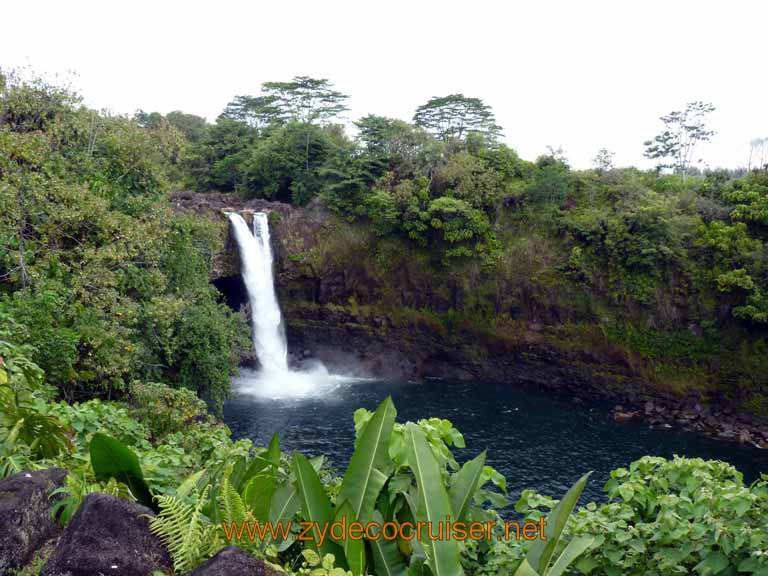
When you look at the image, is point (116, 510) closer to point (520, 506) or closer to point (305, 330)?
point (520, 506)

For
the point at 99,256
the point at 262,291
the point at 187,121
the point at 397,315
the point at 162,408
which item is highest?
the point at 187,121

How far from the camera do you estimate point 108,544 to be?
2.19 meters

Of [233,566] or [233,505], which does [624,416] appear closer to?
[233,505]

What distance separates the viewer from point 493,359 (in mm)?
25344

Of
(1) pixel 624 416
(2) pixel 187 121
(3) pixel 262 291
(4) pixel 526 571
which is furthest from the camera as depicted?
(2) pixel 187 121

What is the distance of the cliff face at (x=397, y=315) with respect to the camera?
23750 mm

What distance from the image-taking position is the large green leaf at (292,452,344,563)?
2787mm

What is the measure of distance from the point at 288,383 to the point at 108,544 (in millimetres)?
21740

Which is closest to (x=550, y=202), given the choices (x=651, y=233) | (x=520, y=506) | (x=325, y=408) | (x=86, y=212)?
(x=651, y=233)

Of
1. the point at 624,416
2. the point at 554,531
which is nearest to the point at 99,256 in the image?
the point at 554,531

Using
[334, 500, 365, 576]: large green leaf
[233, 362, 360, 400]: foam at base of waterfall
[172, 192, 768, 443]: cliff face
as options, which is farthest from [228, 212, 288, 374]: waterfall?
[334, 500, 365, 576]: large green leaf

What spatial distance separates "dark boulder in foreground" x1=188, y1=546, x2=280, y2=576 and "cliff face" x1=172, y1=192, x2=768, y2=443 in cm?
2218

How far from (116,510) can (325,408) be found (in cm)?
1810

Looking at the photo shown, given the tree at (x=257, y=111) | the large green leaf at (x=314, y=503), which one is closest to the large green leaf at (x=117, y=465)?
the large green leaf at (x=314, y=503)
